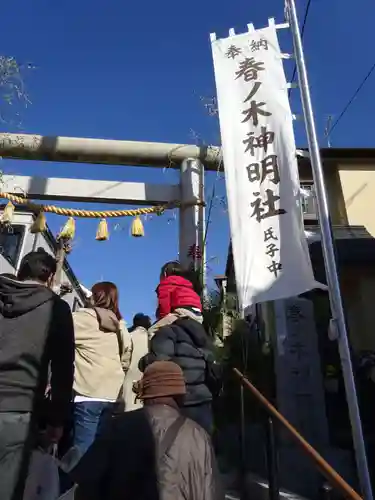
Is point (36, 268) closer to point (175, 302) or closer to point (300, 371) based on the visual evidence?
point (175, 302)

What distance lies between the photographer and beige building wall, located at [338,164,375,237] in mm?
10508

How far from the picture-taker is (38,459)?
7.07ft

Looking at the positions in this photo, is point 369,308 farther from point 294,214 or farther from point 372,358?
point 294,214

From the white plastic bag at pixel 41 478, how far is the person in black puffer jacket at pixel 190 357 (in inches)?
42.8

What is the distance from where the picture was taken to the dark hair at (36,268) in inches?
98.4

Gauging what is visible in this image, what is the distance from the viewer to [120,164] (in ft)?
21.6

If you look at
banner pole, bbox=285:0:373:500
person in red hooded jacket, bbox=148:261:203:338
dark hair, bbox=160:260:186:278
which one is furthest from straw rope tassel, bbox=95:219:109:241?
banner pole, bbox=285:0:373:500

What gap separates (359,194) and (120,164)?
6781 mm

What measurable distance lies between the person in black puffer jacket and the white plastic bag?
1088 millimetres

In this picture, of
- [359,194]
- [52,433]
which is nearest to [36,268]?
[52,433]

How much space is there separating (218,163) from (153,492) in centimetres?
523

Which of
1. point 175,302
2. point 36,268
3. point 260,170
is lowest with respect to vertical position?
point 36,268

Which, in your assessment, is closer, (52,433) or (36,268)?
(52,433)

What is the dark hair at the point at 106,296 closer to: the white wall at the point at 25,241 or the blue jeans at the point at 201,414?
the blue jeans at the point at 201,414
